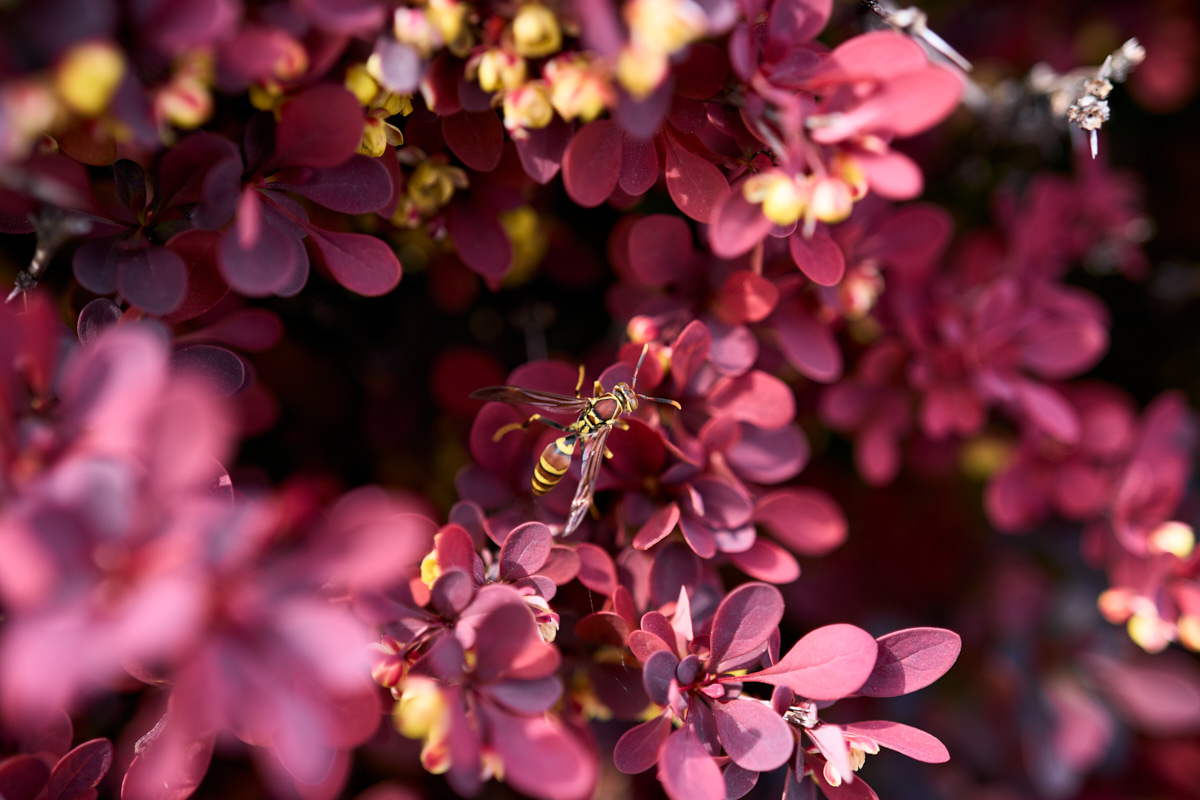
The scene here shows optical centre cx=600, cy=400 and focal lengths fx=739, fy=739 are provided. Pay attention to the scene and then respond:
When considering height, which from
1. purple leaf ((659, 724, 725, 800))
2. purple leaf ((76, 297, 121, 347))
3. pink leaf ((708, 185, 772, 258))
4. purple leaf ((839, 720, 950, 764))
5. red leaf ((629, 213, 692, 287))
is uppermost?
pink leaf ((708, 185, 772, 258))

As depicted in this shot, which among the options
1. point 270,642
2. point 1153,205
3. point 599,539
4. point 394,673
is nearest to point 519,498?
point 599,539

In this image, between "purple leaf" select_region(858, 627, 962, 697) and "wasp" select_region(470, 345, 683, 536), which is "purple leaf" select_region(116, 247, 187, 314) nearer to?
"wasp" select_region(470, 345, 683, 536)

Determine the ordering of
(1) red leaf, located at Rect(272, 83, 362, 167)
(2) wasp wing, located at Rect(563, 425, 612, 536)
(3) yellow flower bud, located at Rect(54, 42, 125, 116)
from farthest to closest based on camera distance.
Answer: (2) wasp wing, located at Rect(563, 425, 612, 536), (1) red leaf, located at Rect(272, 83, 362, 167), (3) yellow flower bud, located at Rect(54, 42, 125, 116)

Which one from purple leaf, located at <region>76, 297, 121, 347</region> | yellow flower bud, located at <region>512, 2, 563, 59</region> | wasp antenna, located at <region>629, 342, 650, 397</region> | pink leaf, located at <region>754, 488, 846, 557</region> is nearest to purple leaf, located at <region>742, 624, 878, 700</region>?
pink leaf, located at <region>754, 488, 846, 557</region>

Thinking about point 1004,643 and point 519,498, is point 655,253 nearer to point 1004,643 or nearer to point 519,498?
point 519,498

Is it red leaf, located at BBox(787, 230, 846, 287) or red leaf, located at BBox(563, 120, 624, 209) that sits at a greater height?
red leaf, located at BBox(563, 120, 624, 209)

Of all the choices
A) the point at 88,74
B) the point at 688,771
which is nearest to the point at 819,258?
the point at 688,771

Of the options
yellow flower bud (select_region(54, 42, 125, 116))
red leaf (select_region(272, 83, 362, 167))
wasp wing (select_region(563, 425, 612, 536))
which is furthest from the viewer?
wasp wing (select_region(563, 425, 612, 536))
